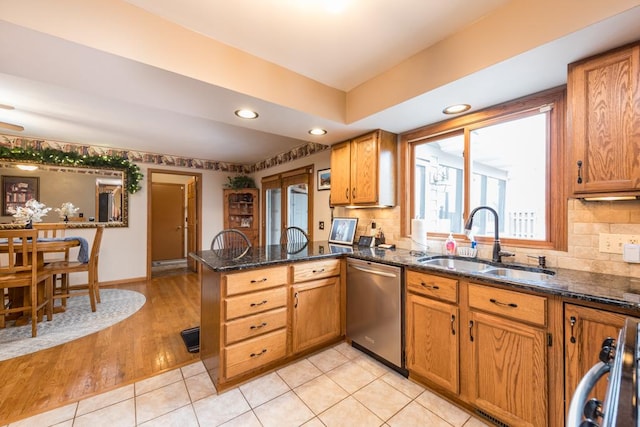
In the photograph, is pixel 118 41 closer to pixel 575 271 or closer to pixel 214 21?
pixel 214 21

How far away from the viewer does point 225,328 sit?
5.74 feet

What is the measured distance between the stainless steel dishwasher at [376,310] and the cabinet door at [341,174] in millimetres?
844

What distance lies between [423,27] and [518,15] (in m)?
0.49

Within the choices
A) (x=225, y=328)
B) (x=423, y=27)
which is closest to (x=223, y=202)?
(x=225, y=328)

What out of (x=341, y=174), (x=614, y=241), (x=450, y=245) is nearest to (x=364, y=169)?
(x=341, y=174)

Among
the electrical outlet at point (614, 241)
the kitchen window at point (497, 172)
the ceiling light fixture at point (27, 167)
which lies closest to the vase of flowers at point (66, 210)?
the ceiling light fixture at point (27, 167)

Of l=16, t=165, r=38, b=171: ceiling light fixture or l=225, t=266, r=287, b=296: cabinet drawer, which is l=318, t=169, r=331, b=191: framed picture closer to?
l=225, t=266, r=287, b=296: cabinet drawer

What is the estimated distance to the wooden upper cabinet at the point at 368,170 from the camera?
2.58 meters

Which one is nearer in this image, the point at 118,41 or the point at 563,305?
the point at 563,305

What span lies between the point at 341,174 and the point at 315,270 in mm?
1239

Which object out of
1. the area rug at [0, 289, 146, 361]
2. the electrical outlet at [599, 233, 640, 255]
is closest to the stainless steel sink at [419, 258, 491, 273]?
the electrical outlet at [599, 233, 640, 255]

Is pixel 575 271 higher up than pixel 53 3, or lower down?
lower down

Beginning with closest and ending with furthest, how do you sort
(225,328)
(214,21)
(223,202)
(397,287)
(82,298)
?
(214,21) → (225,328) → (397,287) → (82,298) → (223,202)

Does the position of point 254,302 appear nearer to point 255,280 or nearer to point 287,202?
point 255,280
